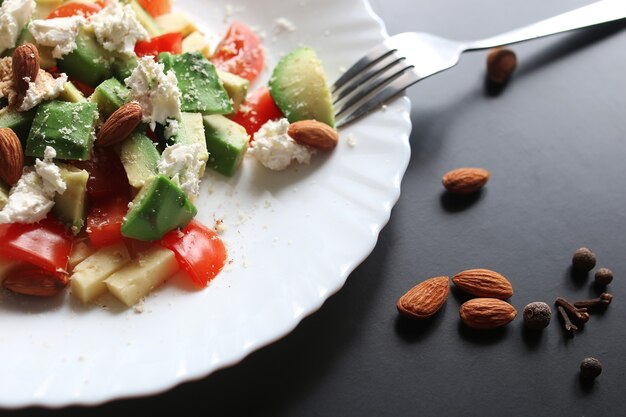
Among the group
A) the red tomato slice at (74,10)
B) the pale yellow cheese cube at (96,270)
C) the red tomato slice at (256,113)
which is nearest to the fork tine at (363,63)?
the red tomato slice at (256,113)

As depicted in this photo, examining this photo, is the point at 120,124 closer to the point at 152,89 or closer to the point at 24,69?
the point at 152,89

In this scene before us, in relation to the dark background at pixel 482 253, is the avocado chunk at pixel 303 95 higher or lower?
higher

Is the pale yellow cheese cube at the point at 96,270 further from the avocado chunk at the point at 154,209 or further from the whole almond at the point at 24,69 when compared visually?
the whole almond at the point at 24,69

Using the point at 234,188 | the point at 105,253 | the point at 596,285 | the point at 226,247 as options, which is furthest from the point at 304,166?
the point at 596,285

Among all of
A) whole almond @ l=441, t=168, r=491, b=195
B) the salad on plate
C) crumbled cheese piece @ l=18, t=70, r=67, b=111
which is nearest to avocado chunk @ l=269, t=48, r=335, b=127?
the salad on plate

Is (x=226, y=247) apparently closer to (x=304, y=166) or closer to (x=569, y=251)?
(x=304, y=166)

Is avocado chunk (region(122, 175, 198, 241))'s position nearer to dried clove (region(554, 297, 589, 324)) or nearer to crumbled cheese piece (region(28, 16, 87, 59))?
crumbled cheese piece (region(28, 16, 87, 59))
